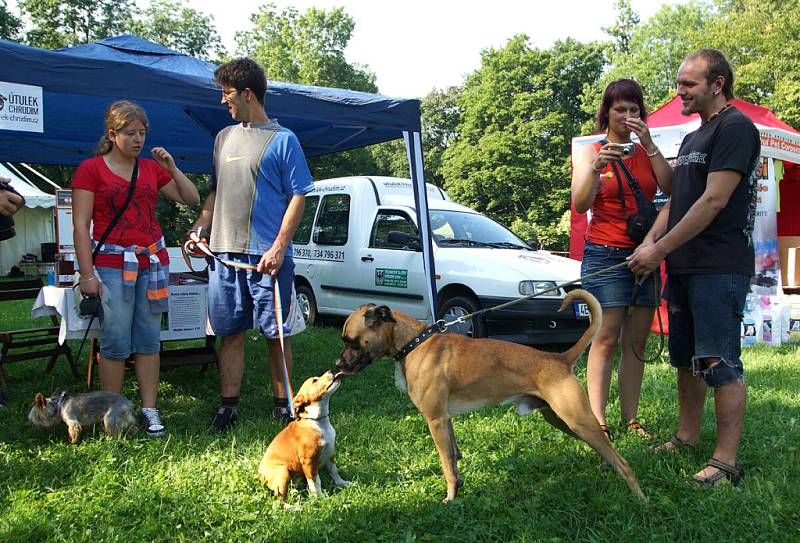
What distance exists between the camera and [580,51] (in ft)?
126

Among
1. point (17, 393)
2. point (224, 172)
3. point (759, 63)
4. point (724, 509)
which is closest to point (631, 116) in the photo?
point (724, 509)

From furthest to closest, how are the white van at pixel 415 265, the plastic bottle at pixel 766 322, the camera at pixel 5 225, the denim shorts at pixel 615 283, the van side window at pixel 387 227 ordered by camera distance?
the plastic bottle at pixel 766 322 < the van side window at pixel 387 227 < the white van at pixel 415 265 < the denim shorts at pixel 615 283 < the camera at pixel 5 225

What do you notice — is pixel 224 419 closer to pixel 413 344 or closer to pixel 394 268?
pixel 413 344

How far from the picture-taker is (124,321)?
148 inches

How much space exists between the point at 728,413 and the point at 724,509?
513 millimetres

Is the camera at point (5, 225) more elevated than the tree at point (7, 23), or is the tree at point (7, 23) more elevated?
the tree at point (7, 23)

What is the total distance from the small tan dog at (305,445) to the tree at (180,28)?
36.5 metres

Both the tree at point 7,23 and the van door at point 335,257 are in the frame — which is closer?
the van door at point 335,257

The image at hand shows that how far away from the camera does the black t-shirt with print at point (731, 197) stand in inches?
112

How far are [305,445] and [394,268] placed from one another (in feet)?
14.9

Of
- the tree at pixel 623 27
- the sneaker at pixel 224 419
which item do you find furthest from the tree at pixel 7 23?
the tree at pixel 623 27

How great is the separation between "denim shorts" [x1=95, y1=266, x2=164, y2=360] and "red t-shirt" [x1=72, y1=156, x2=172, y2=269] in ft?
0.31

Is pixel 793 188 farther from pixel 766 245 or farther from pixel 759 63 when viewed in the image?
pixel 759 63

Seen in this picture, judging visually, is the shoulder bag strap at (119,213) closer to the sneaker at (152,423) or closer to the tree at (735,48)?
the sneaker at (152,423)
